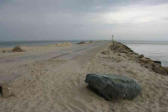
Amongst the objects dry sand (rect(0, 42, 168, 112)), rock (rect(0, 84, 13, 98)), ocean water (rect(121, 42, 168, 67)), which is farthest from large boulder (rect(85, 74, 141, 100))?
ocean water (rect(121, 42, 168, 67))

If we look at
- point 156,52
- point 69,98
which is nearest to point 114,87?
point 69,98

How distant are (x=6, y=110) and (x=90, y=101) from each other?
7.74 ft

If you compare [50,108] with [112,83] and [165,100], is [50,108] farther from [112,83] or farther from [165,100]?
[165,100]

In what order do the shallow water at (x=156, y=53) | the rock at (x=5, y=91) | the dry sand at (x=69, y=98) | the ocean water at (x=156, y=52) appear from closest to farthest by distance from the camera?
the dry sand at (x=69, y=98) → the rock at (x=5, y=91) → the shallow water at (x=156, y=53) → the ocean water at (x=156, y=52)

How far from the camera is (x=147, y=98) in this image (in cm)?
531

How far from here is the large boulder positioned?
498 centimetres

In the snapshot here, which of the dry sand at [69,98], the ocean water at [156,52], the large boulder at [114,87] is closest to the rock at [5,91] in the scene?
the dry sand at [69,98]

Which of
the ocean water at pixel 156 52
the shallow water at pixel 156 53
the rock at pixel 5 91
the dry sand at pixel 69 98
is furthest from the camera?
the ocean water at pixel 156 52

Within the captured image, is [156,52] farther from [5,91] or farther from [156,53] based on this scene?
[5,91]

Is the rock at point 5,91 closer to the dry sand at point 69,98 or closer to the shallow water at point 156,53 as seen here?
the dry sand at point 69,98

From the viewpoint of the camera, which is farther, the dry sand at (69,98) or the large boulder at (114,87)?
the large boulder at (114,87)

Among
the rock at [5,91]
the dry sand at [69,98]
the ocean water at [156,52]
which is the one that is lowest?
the ocean water at [156,52]

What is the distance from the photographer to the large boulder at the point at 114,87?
16.3ft

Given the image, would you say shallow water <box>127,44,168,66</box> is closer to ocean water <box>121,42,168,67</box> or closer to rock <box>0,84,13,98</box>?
ocean water <box>121,42,168,67</box>
